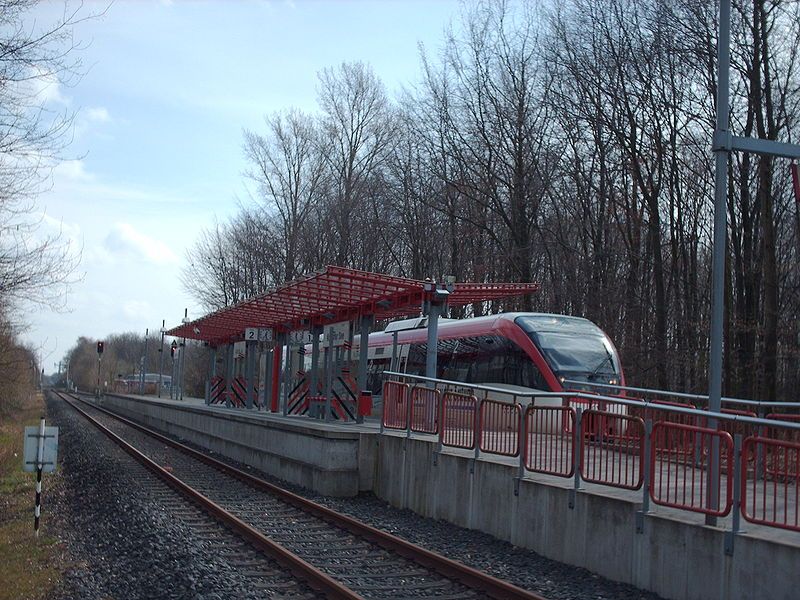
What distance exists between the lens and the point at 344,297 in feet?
73.2

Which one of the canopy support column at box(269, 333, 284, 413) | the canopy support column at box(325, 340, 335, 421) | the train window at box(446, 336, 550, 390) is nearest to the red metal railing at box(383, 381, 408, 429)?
the canopy support column at box(325, 340, 335, 421)

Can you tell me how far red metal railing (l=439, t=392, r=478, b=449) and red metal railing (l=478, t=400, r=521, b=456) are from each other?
0.15 metres

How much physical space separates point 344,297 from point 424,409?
7.06 m

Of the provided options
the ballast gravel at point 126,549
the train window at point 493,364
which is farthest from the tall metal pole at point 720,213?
the train window at point 493,364

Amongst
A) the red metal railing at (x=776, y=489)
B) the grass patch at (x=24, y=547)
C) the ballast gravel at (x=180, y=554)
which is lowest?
the grass patch at (x=24, y=547)

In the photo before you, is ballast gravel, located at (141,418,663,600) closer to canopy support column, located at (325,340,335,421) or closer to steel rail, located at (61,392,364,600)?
steel rail, located at (61,392,364,600)

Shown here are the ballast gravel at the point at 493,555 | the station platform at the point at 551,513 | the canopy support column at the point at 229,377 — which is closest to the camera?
the station platform at the point at 551,513

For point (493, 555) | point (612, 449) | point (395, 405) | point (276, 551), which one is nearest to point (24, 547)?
point (276, 551)

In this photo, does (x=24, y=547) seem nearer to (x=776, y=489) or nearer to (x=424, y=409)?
(x=424, y=409)

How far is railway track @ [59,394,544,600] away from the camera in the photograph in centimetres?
943

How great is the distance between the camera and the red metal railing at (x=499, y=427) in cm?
1255

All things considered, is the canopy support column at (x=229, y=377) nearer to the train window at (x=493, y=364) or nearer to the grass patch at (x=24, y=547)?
the train window at (x=493, y=364)

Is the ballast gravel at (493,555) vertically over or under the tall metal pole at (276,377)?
under

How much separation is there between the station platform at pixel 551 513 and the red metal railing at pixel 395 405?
23cm
